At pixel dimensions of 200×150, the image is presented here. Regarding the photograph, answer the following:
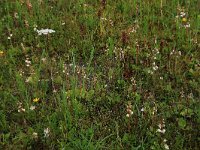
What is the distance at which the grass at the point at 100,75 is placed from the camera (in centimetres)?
449

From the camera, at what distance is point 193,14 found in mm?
6445

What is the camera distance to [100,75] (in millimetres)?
5441

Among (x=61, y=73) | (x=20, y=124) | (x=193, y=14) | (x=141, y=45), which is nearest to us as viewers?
(x=20, y=124)

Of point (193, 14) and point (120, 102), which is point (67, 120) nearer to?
point (120, 102)

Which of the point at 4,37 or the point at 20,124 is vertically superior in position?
the point at 4,37

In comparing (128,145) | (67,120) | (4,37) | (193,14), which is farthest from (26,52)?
(193,14)

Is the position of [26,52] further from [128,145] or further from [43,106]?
[128,145]

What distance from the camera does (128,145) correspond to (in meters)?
4.38

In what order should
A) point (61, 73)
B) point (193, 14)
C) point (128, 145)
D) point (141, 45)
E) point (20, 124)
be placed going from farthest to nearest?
point (193, 14) < point (141, 45) < point (61, 73) < point (20, 124) < point (128, 145)

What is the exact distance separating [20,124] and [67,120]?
60 cm

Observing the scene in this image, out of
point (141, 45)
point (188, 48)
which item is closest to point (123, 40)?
point (141, 45)

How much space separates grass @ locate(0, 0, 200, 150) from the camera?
4.49 m

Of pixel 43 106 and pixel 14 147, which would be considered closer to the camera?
pixel 14 147

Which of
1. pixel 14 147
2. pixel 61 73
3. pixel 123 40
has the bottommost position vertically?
pixel 14 147
